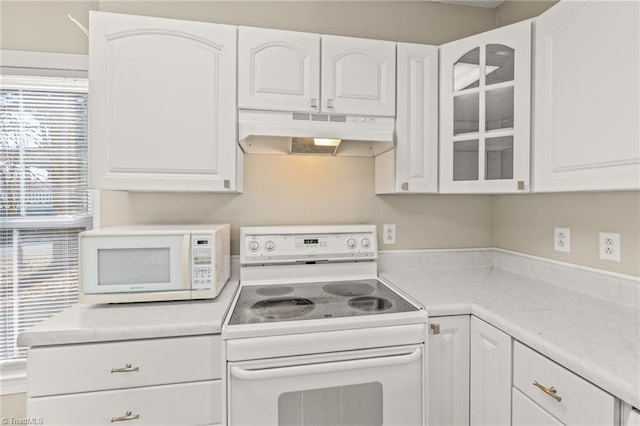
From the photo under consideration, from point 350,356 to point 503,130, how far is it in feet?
4.00

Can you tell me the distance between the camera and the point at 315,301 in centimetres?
144

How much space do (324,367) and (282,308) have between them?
0.97ft

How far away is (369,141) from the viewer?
1515mm

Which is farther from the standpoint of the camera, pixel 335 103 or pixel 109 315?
pixel 335 103

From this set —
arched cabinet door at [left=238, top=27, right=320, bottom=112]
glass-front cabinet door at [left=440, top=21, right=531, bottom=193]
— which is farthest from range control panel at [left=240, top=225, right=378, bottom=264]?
arched cabinet door at [left=238, top=27, right=320, bottom=112]

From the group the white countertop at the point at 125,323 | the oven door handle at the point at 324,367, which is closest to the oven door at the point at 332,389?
the oven door handle at the point at 324,367

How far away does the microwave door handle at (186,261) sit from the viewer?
52.7 inches

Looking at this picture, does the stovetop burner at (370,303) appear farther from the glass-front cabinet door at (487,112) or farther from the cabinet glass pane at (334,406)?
the glass-front cabinet door at (487,112)

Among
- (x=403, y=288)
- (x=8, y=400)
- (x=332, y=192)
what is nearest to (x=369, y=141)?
(x=332, y=192)

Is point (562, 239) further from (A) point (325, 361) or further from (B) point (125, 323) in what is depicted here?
(B) point (125, 323)

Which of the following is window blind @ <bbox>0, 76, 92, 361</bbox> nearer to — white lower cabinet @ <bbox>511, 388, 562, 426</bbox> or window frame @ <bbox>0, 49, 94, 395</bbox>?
window frame @ <bbox>0, 49, 94, 395</bbox>

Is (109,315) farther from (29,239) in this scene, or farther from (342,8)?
(342,8)

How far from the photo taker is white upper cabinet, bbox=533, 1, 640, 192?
3.34ft

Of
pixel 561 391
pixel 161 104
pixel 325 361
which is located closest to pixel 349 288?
pixel 325 361
